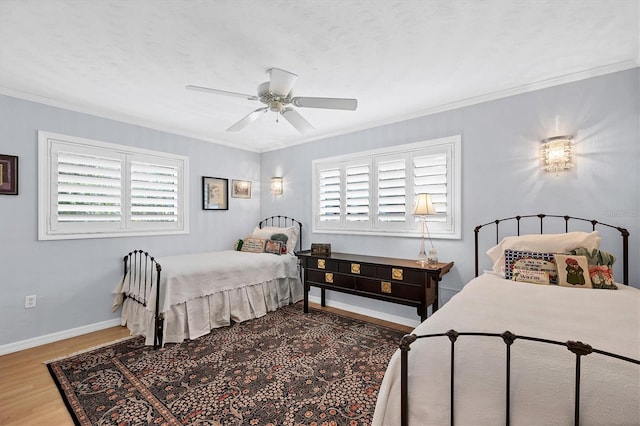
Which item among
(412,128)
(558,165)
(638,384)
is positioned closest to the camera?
(638,384)

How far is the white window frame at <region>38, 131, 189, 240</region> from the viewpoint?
321 cm

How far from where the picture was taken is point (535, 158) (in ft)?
9.59

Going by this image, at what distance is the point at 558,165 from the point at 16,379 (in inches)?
195

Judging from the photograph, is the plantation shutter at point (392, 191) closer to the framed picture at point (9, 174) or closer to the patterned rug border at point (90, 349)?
the patterned rug border at point (90, 349)

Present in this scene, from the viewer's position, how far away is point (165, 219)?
422 centimetres

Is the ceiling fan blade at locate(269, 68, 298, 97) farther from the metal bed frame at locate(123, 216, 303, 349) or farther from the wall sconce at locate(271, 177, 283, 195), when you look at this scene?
the wall sconce at locate(271, 177, 283, 195)

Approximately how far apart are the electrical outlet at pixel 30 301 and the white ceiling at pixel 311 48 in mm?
2036

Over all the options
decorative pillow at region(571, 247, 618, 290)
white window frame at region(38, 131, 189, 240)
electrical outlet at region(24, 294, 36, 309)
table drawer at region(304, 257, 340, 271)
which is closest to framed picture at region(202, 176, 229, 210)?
white window frame at region(38, 131, 189, 240)

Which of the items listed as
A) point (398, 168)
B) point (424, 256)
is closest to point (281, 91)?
point (398, 168)

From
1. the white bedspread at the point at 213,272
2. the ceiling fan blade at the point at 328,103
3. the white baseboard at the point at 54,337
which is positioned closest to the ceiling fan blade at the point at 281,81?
the ceiling fan blade at the point at 328,103

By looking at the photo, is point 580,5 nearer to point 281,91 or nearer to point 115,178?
point 281,91

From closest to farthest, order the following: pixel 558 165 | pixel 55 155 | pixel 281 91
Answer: pixel 281 91, pixel 558 165, pixel 55 155

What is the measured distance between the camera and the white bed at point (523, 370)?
1.04 meters

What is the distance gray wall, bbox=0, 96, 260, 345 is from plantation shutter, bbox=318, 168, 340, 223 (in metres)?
2.14
